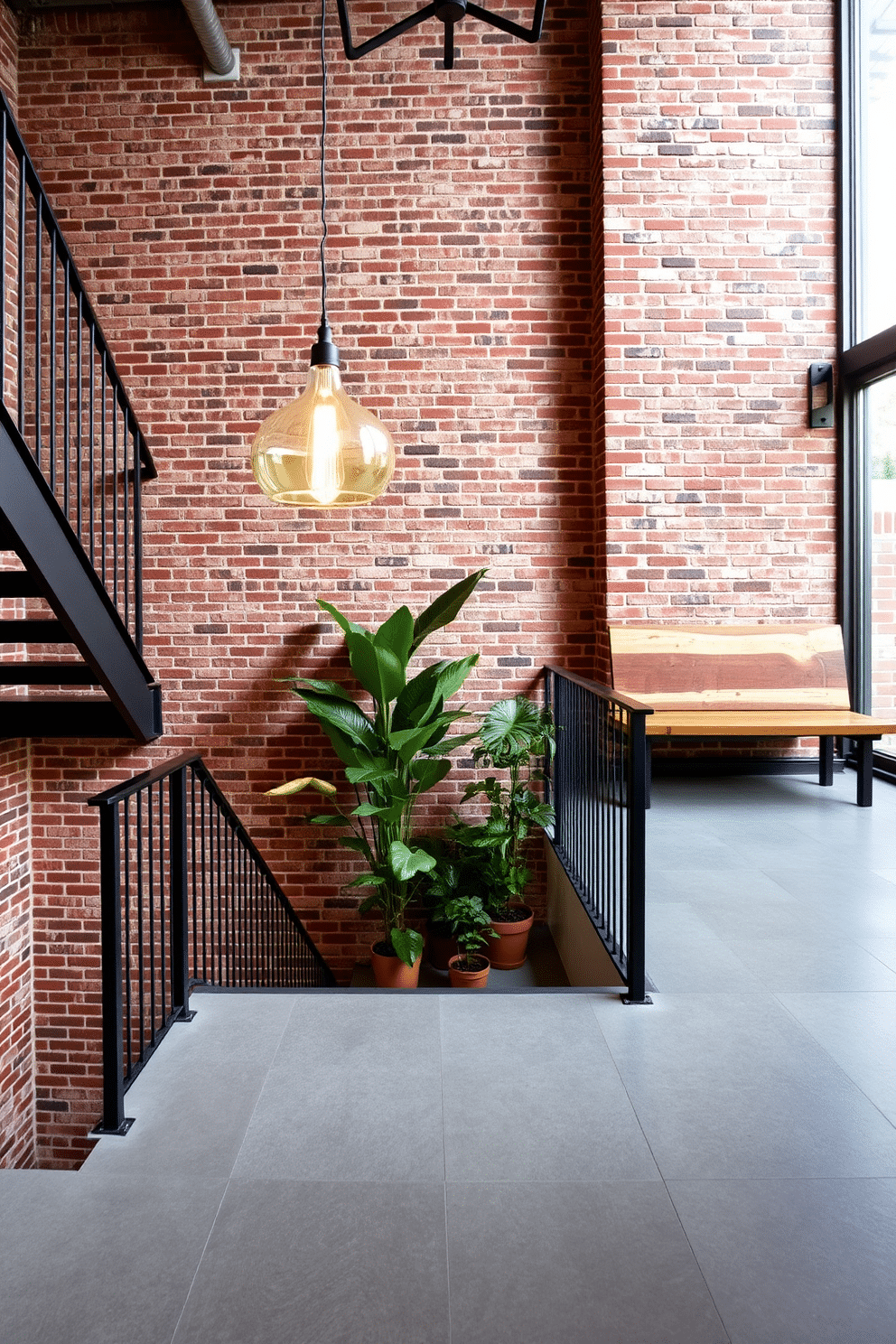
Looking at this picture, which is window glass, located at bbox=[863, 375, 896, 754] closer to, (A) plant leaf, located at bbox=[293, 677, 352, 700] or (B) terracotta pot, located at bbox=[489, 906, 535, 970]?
(B) terracotta pot, located at bbox=[489, 906, 535, 970]

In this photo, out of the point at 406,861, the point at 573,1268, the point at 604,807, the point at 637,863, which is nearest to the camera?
the point at 573,1268

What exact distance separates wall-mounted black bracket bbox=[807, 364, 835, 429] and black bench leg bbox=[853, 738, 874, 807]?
1492mm

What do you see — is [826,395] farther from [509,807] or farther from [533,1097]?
[533,1097]

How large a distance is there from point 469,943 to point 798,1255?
2.11 m

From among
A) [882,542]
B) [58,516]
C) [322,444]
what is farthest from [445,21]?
[882,542]

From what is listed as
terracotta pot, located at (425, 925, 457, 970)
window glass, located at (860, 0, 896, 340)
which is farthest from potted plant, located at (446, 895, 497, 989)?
window glass, located at (860, 0, 896, 340)

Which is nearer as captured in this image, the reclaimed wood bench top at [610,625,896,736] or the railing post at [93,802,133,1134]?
the railing post at [93,802,133,1134]

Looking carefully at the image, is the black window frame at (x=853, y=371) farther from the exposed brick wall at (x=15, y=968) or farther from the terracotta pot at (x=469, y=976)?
the exposed brick wall at (x=15, y=968)

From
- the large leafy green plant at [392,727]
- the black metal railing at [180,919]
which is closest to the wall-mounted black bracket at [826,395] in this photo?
the large leafy green plant at [392,727]

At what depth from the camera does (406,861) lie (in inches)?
118

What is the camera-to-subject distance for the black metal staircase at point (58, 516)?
7.49ft

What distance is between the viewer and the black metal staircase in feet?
7.49

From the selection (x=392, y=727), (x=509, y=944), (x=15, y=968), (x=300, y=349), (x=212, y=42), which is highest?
(x=212, y=42)

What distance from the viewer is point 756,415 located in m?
3.89
